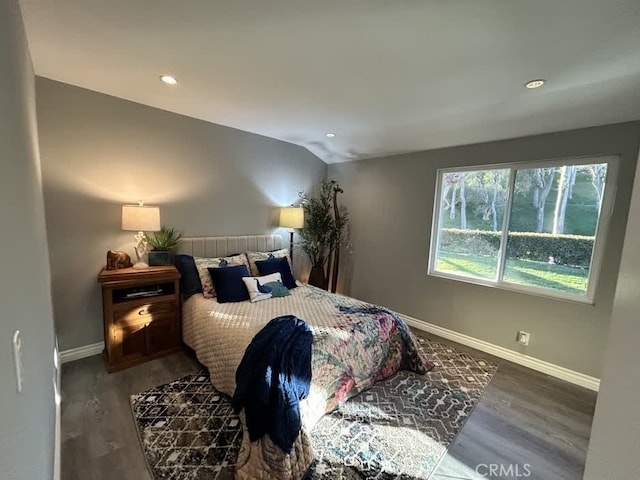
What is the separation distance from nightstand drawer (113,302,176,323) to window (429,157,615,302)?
310 centimetres

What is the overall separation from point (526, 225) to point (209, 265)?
3.42 m

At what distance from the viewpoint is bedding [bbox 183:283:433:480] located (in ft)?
5.13

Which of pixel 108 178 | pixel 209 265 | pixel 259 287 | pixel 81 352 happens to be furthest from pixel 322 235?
pixel 81 352

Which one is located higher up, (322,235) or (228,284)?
(322,235)

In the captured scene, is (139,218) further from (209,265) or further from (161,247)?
(209,265)

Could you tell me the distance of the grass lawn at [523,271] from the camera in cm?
271

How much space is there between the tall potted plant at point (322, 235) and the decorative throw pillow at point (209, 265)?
4.14ft

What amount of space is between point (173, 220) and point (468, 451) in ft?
11.0

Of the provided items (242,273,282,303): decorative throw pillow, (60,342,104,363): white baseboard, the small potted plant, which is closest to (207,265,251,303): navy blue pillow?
(242,273,282,303): decorative throw pillow

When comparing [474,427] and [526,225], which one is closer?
[474,427]

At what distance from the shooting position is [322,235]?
4.30 meters

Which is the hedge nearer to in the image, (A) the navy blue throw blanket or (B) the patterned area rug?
(B) the patterned area rug

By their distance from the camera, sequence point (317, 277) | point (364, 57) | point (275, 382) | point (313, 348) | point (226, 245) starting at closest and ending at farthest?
Result: point (275, 382), point (364, 57), point (313, 348), point (226, 245), point (317, 277)

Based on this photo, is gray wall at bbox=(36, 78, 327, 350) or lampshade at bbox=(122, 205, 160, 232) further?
lampshade at bbox=(122, 205, 160, 232)
